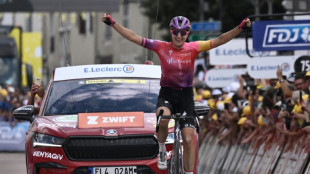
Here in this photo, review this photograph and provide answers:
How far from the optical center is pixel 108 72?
41.5 feet

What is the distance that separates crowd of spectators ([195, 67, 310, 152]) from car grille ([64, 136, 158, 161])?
2.80m

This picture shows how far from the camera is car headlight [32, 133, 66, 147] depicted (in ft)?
36.6

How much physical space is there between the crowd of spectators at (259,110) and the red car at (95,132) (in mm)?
2495

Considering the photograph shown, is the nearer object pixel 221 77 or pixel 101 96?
pixel 101 96

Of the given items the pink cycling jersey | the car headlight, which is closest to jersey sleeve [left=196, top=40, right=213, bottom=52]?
the pink cycling jersey

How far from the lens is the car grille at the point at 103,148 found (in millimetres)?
11156

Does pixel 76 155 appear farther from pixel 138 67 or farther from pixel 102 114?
pixel 138 67

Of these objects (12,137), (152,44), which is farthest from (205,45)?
(12,137)

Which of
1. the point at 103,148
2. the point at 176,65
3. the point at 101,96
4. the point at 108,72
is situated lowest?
the point at 103,148

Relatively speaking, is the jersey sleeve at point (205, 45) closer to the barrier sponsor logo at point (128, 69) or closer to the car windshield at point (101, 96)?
the car windshield at point (101, 96)

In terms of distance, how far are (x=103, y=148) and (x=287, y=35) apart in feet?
20.5

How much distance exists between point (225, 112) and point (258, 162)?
116 inches

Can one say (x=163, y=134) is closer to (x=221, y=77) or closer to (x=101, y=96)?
(x=101, y=96)

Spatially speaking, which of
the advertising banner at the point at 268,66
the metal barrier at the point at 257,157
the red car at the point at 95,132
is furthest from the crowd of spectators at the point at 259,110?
the red car at the point at 95,132
